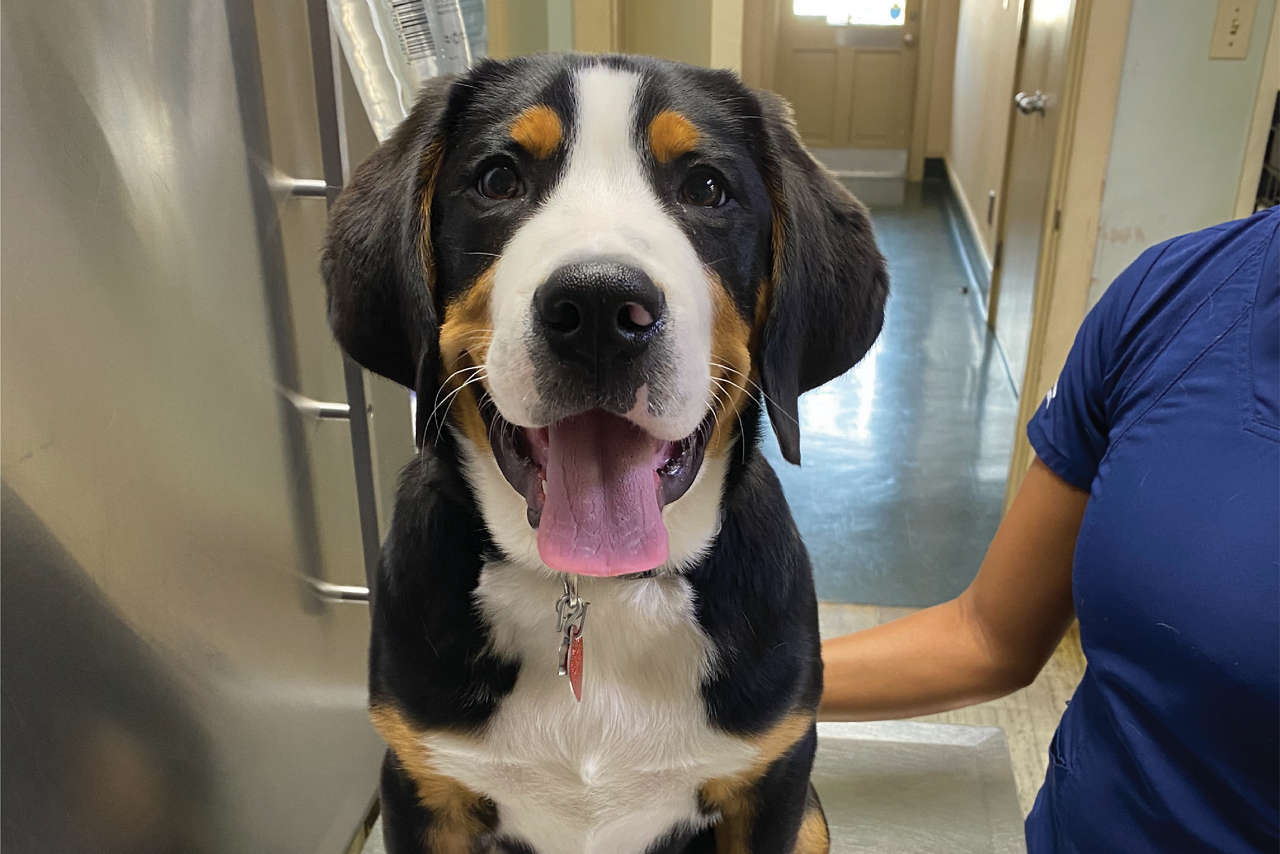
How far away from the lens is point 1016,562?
1.22m

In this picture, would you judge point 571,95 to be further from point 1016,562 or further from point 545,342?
point 1016,562

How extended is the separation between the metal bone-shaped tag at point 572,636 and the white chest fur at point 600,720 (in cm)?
4

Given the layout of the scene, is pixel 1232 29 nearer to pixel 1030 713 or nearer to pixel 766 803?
pixel 1030 713

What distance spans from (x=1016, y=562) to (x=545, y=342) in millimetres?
719

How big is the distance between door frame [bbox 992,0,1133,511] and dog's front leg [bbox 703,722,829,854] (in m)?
1.32

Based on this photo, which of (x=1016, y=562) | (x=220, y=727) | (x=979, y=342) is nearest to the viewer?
(x=1016, y=562)

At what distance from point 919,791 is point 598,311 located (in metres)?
1.11

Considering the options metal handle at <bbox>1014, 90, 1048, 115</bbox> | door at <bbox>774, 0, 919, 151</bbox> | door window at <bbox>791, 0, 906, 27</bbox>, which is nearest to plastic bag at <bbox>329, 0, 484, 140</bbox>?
metal handle at <bbox>1014, 90, 1048, 115</bbox>

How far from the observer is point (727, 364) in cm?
95

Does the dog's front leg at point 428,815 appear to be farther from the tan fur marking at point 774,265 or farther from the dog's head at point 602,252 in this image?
the tan fur marking at point 774,265

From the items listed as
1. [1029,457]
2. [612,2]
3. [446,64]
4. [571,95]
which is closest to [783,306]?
[571,95]

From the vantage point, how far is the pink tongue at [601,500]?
2.88 feet

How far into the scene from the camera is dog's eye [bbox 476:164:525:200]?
0.94m

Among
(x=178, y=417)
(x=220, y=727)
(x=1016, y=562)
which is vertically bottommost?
→ (x=220, y=727)
